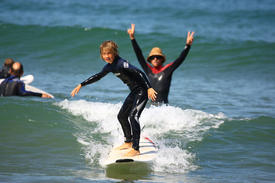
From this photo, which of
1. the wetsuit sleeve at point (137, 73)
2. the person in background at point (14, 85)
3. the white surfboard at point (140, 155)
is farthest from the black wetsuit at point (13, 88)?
the wetsuit sleeve at point (137, 73)

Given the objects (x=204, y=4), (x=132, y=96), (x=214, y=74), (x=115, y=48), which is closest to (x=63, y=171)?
(x=132, y=96)

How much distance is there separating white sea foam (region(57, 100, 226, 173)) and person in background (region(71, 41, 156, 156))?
0.48 m

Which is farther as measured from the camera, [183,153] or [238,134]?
[238,134]

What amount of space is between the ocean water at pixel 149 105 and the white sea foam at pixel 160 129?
22 millimetres

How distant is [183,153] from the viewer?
23.1 feet

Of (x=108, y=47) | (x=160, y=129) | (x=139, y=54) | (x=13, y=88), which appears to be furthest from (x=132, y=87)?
(x=13, y=88)

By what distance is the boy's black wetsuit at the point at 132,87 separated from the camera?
6.12 meters

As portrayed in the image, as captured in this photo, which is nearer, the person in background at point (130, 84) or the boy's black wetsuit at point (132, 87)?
the person in background at point (130, 84)

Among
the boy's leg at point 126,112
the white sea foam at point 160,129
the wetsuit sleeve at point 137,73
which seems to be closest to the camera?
the wetsuit sleeve at point 137,73

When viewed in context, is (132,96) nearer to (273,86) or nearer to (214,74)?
(273,86)

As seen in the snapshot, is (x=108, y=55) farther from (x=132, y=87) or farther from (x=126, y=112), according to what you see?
(x=126, y=112)

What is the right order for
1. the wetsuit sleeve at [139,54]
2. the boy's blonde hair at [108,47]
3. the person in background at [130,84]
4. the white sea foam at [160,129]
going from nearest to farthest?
the boy's blonde hair at [108,47] < the person in background at [130,84] < the white sea foam at [160,129] < the wetsuit sleeve at [139,54]

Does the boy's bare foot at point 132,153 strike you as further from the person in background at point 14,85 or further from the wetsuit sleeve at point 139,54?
the person in background at point 14,85

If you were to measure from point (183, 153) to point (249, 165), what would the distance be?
110 cm
